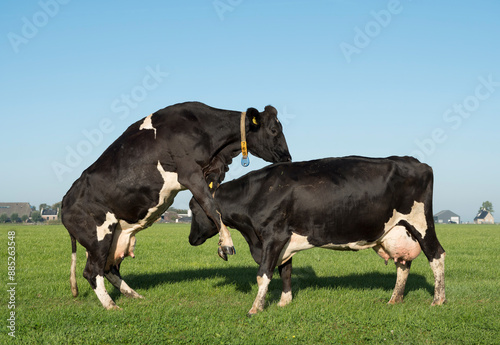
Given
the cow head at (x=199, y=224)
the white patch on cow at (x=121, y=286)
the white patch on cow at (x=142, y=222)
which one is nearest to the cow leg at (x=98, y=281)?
the white patch on cow at (x=142, y=222)

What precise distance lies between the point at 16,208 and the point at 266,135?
142 metres

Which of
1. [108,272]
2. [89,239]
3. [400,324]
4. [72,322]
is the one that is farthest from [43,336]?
[400,324]

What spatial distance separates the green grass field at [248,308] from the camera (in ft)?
20.5

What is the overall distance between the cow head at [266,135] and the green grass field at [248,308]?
8.41ft

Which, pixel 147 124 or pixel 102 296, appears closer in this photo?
pixel 102 296

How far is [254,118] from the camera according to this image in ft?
27.0

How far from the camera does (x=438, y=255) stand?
8148 mm

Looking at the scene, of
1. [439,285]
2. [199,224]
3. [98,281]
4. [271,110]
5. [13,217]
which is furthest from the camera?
[13,217]

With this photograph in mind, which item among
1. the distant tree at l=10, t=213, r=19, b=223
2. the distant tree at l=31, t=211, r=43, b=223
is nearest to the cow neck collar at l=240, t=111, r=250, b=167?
the distant tree at l=10, t=213, r=19, b=223

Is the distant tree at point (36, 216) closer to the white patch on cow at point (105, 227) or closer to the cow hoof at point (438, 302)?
the white patch on cow at point (105, 227)

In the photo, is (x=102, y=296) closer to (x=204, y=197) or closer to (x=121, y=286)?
(x=121, y=286)

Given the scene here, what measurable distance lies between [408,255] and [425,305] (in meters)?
0.85

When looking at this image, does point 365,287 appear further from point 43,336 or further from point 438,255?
point 43,336

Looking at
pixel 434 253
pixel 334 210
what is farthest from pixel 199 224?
pixel 434 253
